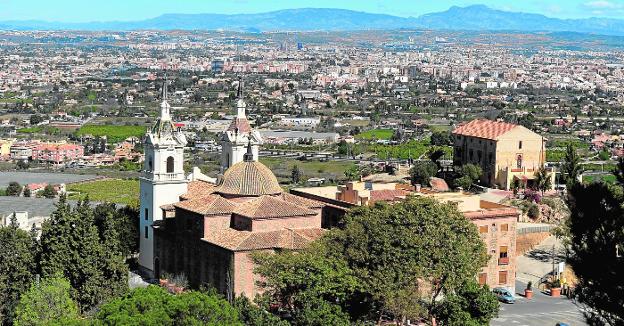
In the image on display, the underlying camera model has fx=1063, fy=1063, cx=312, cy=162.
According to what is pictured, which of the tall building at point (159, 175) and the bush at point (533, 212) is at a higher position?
the tall building at point (159, 175)

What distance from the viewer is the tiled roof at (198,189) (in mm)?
36250

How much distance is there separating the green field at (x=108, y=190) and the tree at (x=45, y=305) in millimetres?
34058

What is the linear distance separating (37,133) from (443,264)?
85298mm

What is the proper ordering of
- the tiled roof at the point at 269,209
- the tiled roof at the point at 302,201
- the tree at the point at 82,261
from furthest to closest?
the tiled roof at the point at 302,201
the tiled roof at the point at 269,209
the tree at the point at 82,261

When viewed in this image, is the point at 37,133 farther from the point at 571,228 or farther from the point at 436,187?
the point at 571,228

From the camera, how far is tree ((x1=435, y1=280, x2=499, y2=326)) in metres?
27.5

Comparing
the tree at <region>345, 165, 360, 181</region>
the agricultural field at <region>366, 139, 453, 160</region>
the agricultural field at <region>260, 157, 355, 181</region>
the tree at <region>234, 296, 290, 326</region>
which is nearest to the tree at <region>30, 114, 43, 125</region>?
the agricultural field at <region>260, 157, 355, 181</region>

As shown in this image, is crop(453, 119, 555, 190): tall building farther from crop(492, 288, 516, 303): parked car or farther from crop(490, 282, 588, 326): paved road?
crop(492, 288, 516, 303): parked car

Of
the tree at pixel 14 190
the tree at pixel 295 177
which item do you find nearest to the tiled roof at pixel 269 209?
the tree at pixel 295 177

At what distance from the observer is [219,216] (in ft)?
108

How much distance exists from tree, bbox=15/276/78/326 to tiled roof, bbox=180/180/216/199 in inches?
339

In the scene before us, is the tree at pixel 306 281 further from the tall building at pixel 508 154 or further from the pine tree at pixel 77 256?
the tall building at pixel 508 154

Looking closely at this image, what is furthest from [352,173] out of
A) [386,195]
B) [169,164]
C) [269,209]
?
[269,209]

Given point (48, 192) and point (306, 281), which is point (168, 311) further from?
point (48, 192)
